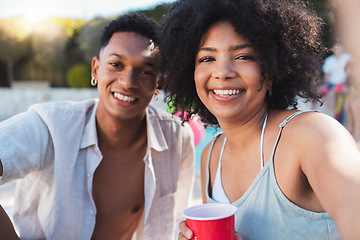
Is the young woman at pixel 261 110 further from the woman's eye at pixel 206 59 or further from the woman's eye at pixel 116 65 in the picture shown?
the woman's eye at pixel 116 65

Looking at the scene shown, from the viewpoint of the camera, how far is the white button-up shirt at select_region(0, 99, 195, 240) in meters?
2.69

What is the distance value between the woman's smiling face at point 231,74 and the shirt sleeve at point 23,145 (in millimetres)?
1345

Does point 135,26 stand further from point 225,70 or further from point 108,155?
point 225,70

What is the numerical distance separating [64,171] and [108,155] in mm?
460

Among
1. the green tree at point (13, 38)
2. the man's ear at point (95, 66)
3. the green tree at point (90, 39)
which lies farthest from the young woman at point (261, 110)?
the green tree at point (13, 38)

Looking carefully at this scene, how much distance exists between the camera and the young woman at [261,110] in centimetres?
183

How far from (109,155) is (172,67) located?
1.07 meters

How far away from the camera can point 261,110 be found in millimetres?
2316

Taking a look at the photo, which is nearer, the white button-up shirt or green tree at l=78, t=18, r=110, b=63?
the white button-up shirt

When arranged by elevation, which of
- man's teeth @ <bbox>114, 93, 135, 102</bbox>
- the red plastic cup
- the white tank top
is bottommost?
the white tank top

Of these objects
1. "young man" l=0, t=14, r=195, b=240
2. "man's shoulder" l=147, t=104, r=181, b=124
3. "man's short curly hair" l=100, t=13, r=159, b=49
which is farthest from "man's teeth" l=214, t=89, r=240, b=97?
"man's shoulder" l=147, t=104, r=181, b=124

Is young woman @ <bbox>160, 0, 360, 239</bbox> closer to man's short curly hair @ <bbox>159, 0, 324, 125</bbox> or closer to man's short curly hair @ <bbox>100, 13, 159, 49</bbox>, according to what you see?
man's short curly hair @ <bbox>159, 0, 324, 125</bbox>

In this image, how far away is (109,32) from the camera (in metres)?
3.31

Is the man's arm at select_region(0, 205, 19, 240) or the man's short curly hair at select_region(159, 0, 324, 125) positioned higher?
the man's short curly hair at select_region(159, 0, 324, 125)
